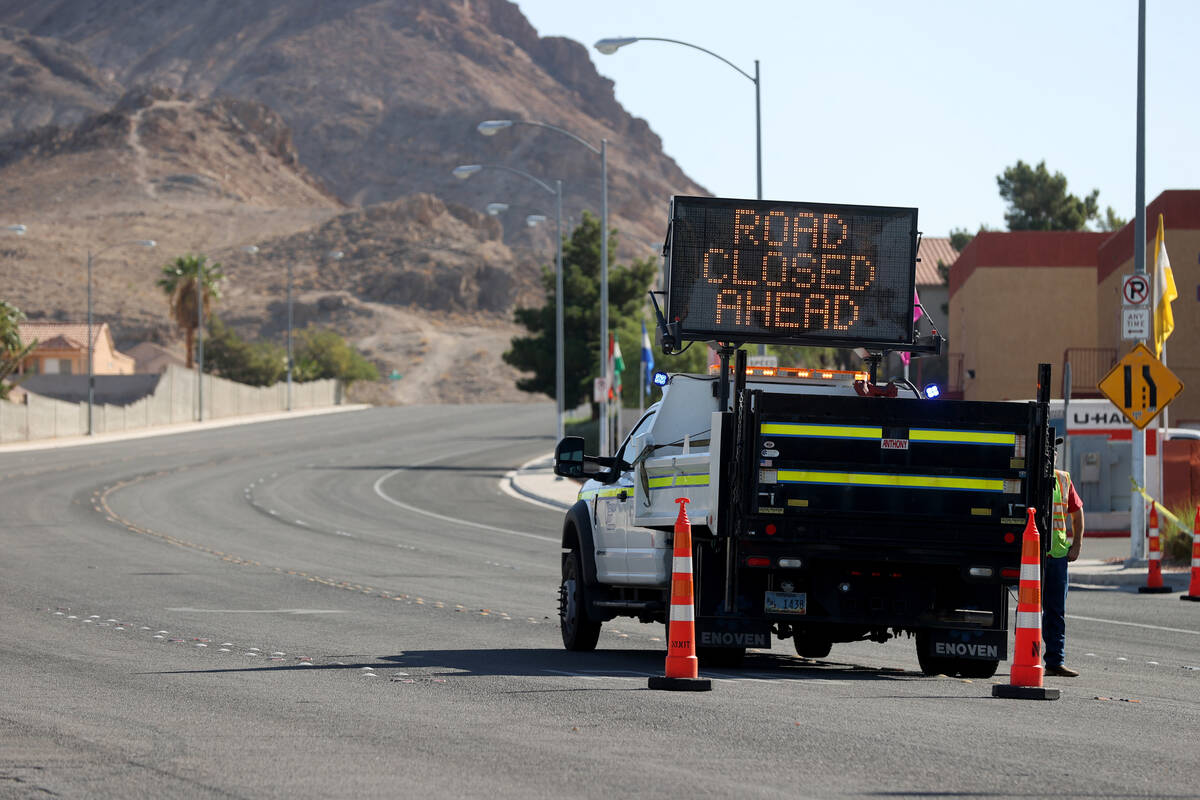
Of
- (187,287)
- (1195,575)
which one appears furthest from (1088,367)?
(187,287)

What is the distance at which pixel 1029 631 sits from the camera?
Answer: 1112 cm

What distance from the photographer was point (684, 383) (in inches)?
531

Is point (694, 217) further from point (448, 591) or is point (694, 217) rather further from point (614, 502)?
point (448, 591)

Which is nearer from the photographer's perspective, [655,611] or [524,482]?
[655,611]

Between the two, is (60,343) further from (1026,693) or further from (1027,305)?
(1026,693)

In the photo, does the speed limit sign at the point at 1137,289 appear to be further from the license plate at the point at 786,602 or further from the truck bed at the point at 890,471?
the license plate at the point at 786,602

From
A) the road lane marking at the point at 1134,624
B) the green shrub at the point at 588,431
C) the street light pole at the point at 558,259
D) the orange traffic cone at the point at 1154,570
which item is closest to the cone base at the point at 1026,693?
the road lane marking at the point at 1134,624

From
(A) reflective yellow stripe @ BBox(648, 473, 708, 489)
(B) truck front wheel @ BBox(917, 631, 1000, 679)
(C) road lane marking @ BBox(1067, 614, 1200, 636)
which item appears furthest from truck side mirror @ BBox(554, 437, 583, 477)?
(C) road lane marking @ BBox(1067, 614, 1200, 636)

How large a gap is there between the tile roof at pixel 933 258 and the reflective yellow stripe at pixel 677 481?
189ft

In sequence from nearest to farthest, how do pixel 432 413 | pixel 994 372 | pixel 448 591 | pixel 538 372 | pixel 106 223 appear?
pixel 448 591
pixel 994 372
pixel 538 372
pixel 432 413
pixel 106 223

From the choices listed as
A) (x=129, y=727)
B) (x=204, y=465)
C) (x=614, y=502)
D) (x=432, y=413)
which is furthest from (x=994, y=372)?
(x=432, y=413)

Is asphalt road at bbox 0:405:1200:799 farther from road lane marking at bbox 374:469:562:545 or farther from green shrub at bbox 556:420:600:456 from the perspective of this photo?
green shrub at bbox 556:420:600:456

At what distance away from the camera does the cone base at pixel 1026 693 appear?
11148 millimetres

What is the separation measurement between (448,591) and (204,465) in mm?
37294
